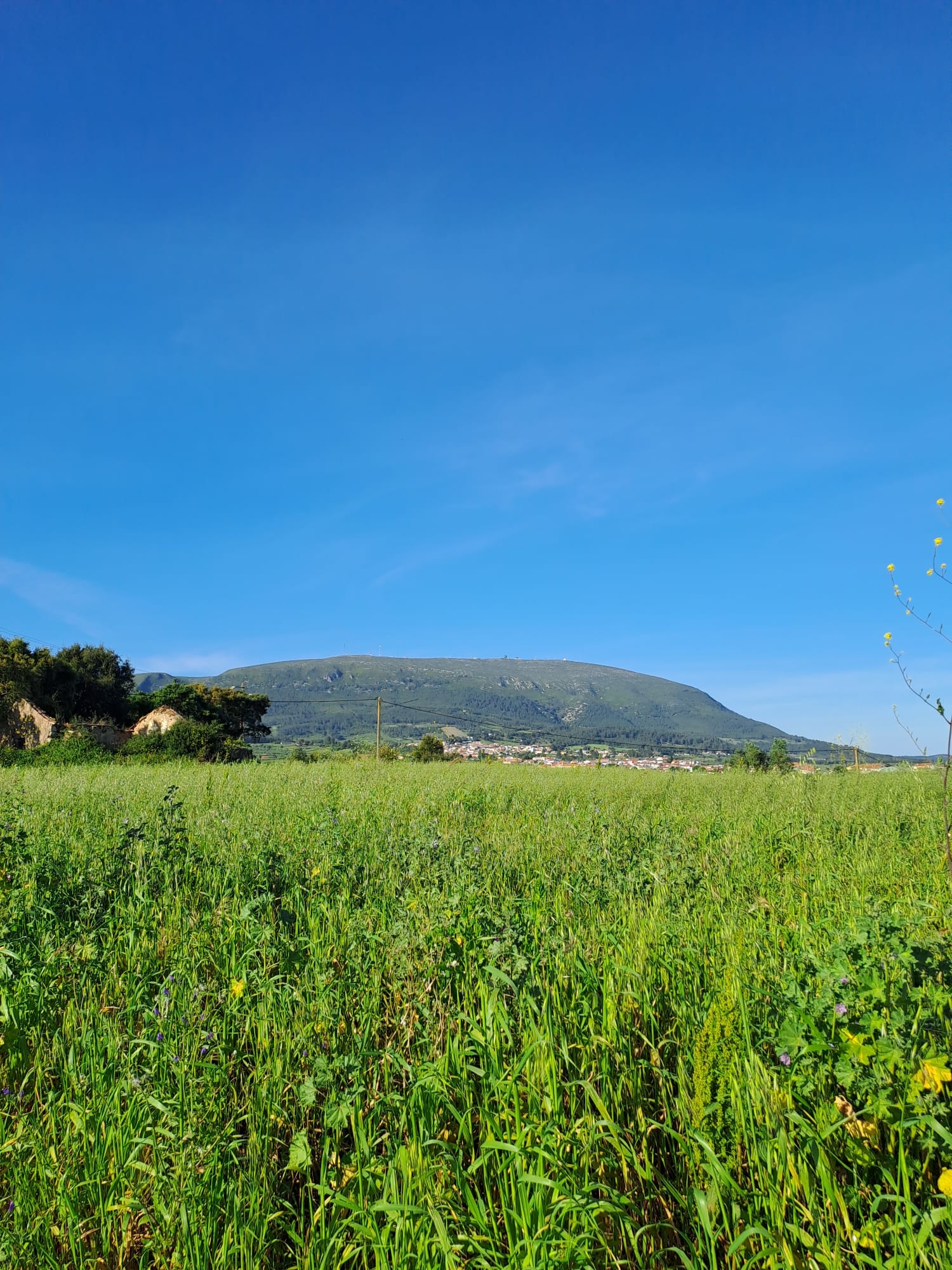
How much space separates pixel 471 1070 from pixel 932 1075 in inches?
63.0

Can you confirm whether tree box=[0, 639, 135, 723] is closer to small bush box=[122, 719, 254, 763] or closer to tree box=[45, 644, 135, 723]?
tree box=[45, 644, 135, 723]

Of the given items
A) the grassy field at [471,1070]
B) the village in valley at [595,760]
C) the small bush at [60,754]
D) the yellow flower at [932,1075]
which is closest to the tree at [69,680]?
the small bush at [60,754]

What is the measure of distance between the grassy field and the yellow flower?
0.05 ft

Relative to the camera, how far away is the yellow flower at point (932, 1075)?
199 centimetres

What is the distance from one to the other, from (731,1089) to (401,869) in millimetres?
3581

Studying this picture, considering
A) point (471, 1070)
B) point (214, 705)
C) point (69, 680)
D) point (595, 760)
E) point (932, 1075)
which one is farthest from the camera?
point (214, 705)

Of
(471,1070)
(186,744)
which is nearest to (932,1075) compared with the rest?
(471,1070)

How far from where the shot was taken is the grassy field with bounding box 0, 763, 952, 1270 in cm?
214

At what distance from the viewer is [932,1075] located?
203cm

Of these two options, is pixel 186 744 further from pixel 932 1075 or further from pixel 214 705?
pixel 932 1075

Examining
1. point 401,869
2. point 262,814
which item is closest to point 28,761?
point 262,814

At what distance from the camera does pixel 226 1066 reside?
2.94 meters

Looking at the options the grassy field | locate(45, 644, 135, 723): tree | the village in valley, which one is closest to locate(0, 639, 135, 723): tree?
locate(45, 644, 135, 723): tree

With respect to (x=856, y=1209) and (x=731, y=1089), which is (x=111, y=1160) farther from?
(x=856, y=1209)
